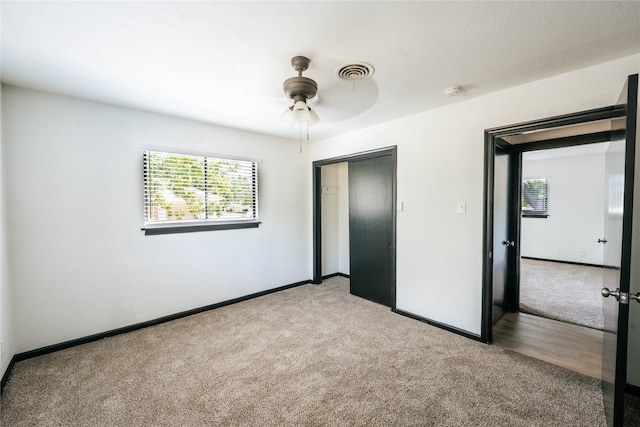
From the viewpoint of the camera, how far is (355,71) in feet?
6.70

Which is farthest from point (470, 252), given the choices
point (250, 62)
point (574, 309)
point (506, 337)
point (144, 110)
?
point (144, 110)

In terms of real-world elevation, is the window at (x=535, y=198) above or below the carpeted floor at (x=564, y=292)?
above

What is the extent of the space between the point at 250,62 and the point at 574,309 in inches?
180

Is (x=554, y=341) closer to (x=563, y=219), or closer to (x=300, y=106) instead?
(x=300, y=106)

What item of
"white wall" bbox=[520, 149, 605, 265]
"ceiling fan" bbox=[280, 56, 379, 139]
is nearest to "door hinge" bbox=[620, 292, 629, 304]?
"ceiling fan" bbox=[280, 56, 379, 139]

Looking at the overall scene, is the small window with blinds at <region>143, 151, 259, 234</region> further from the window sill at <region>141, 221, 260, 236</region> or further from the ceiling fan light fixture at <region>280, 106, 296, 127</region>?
the ceiling fan light fixture at <region>280, 106, 296, 127</region>

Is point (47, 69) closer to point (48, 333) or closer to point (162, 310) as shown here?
point (48, 333)

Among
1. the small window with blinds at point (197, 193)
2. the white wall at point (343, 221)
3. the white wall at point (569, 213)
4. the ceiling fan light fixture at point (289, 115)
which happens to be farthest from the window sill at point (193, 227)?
the white wall at point (569, 213)

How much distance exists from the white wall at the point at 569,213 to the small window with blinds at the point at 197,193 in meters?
5.95

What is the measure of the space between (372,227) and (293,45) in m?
2.59

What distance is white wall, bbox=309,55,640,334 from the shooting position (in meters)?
2.27

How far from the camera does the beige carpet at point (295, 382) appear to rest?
1.71 meters

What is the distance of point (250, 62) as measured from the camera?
1.94m

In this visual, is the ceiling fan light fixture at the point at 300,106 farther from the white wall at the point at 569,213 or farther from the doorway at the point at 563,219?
the white wall at the point at 569,213
